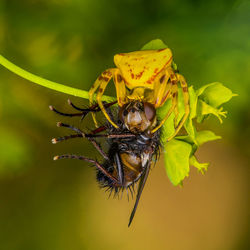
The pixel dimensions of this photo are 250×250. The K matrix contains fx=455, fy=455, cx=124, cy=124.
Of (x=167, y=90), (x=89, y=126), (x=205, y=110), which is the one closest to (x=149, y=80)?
(x=167, y=90)

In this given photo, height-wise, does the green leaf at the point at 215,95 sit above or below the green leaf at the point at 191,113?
above

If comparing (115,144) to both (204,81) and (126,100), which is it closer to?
(126,100)

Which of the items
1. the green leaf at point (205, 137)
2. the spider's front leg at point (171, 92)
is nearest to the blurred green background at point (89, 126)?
the green leaf at point (205, 137)

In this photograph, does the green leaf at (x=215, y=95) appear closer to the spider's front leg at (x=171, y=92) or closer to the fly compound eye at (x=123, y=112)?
the spider's front leg at (x=171, y=92)

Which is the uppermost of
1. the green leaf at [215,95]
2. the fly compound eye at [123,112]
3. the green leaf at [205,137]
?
the green leaf at [215,95]

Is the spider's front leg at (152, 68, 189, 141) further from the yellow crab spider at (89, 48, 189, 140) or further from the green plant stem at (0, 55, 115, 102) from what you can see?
the green plant stem at (0, 55, 115, 102)
